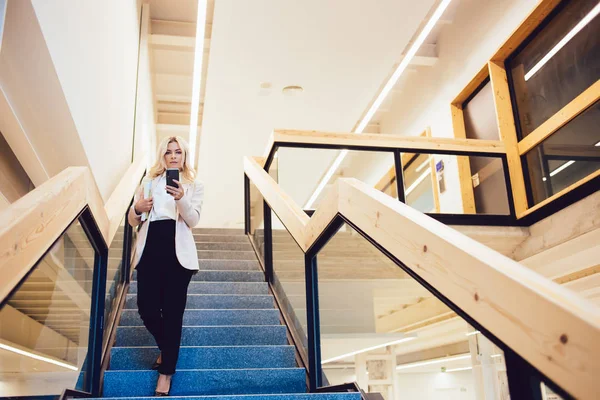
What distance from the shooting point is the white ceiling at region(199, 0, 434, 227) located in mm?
6207

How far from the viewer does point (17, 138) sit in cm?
343

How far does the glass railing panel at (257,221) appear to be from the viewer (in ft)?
17.0

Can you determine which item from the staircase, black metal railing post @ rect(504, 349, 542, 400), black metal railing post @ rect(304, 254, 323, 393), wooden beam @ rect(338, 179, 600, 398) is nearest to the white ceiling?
the staircase

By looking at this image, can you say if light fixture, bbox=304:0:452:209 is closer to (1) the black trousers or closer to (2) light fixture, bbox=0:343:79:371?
(1) the black trousers

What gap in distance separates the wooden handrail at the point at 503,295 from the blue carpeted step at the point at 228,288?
2533mm

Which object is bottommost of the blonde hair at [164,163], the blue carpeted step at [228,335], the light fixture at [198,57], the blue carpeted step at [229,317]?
the blue carpeted step at [228,335]

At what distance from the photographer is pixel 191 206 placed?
116 inches

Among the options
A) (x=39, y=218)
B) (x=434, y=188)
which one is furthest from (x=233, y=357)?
(x=434, y=188)

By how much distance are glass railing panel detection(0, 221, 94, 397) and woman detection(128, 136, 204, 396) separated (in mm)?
350

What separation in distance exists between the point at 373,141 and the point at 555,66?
198 centimetres

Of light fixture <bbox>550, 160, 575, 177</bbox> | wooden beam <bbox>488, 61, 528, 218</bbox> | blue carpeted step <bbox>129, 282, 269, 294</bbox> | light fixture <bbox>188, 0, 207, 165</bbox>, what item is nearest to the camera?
blue carpeted step <bbox>129, 282, 269, 294</bbox>

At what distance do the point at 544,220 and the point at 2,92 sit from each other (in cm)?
465

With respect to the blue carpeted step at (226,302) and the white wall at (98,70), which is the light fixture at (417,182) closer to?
the blue carpeted step at (226,302)

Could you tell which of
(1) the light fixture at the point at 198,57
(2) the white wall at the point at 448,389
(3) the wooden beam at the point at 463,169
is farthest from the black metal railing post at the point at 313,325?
(3) the wooden beam at the point at 463,169
